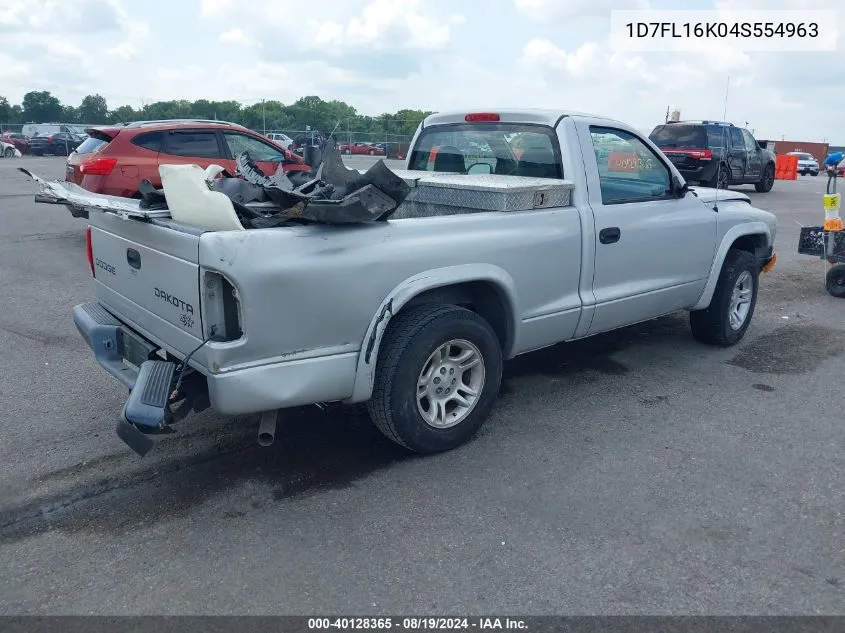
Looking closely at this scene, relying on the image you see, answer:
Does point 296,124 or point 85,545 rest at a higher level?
point 296,124

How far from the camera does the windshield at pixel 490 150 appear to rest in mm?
4617

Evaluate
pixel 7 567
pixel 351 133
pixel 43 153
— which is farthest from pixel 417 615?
pixel 351 133

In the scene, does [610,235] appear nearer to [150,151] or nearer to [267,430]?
[267,430]

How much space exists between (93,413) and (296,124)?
153 feet

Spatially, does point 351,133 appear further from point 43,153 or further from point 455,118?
point 455,118

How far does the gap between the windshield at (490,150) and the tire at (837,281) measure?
4.87 meters

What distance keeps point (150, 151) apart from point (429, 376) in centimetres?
745

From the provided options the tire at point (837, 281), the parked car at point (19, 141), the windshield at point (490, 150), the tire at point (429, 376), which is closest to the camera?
the tire at point (429, 376)

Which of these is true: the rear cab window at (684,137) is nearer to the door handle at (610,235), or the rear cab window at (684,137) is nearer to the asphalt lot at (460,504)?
the asphalt lot at (460,504)

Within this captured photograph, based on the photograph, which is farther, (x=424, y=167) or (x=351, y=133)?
(x=351, y=133)

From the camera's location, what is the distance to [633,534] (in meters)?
3.16

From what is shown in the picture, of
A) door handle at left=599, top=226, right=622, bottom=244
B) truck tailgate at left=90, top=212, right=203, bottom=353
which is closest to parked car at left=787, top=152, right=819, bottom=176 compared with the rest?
door handle at left=599, top=226, right=622, bottom=244

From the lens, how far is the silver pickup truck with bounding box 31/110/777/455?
3.12 m

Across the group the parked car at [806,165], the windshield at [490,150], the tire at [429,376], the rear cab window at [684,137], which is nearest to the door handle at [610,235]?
the windshield at [490,150]
